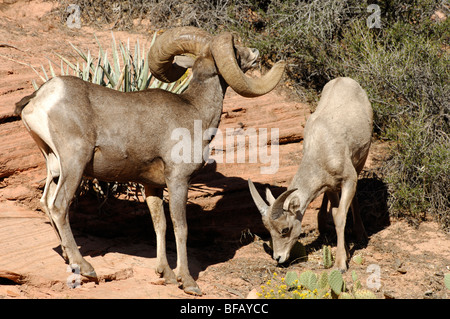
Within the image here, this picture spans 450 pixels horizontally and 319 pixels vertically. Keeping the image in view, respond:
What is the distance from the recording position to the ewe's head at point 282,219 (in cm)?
796

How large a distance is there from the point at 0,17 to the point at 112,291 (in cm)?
932

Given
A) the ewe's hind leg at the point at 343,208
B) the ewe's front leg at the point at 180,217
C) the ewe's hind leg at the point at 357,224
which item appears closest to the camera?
the ewe's front leg at the point at 180,217

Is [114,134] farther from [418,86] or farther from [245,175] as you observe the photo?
[418,86]

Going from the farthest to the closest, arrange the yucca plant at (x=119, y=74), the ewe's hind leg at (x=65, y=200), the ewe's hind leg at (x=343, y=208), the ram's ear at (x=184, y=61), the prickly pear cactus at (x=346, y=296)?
the yucca plant at (x=119, y=74)
the ewe's hind leg at (x=343, y=208)
the ram's ear at (x=184, y=61)
the prickly pear cactus at (x=346, y=296)
the ewe's hind leg at (x=65, y=200)

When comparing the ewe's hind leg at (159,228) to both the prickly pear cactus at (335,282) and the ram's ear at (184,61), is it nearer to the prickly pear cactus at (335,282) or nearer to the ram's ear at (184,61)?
the ram's ear at (184,61)

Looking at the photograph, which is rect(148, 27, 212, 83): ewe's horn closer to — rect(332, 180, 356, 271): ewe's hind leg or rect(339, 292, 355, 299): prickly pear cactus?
rect(332, 180, 356, 271): ewe's hind leg

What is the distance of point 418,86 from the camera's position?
11.1 meters

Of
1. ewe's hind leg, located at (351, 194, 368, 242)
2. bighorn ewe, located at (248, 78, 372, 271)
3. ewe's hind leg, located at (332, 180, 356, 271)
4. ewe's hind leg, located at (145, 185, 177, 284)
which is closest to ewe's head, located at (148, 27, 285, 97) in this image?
bighorn ewe, located at (248, 78, 372, 271)

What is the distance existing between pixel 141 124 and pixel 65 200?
1299 mm

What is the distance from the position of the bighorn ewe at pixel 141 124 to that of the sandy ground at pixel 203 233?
53 centimetres

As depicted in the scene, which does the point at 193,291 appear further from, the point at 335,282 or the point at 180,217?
the point at 335,282

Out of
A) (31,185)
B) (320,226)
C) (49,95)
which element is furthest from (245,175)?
(49,95)

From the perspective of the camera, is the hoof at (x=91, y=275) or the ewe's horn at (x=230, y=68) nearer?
the hoof at (x=91, y=275)

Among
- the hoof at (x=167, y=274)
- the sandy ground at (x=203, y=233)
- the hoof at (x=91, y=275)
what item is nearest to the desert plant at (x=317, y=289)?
the sandy ground at (x=203, y=233)
